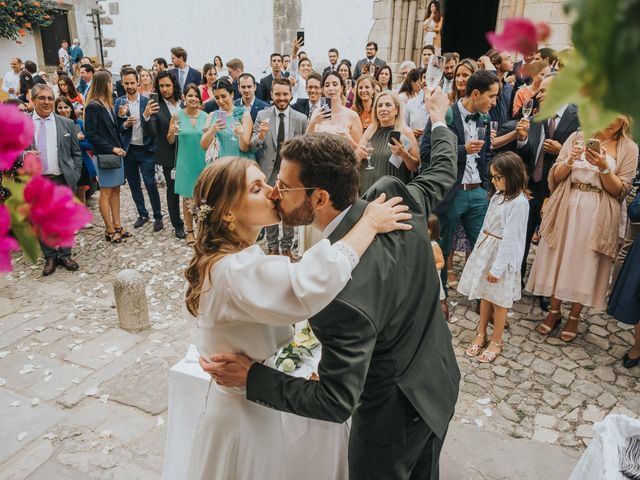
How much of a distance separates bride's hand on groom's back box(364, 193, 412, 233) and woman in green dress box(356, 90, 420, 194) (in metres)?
3.16

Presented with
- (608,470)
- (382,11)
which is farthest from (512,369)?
(382,11)

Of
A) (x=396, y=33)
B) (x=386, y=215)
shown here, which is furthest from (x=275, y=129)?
(x=396, y=33)

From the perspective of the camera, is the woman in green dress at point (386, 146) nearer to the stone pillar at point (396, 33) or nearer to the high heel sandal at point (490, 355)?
the high heel sandal at point (490, 355)

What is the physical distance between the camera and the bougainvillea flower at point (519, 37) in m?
0.58

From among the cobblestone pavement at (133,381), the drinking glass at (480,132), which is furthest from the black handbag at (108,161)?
the drinking glass at (480,132)

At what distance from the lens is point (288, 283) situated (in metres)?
1.64

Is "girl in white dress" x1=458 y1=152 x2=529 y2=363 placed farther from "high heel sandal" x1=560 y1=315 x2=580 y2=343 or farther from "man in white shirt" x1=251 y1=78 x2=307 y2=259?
"man in white shirt" x1=251 y1=78 x2=307 y2=259

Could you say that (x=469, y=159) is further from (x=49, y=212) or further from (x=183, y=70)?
(x=183, y=70)

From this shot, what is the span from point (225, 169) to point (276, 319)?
717 mm

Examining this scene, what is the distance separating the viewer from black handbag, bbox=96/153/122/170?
7.00 metres

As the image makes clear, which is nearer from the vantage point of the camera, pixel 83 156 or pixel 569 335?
pixel 569 335

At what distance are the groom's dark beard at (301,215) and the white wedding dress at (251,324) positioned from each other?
0.61 ft

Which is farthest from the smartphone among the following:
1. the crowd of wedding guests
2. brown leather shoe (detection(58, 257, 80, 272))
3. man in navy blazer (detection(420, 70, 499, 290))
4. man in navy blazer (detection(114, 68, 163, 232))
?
brown leather shoe (detection(58, 257, 80, 272))

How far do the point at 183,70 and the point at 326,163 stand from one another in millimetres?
9725
